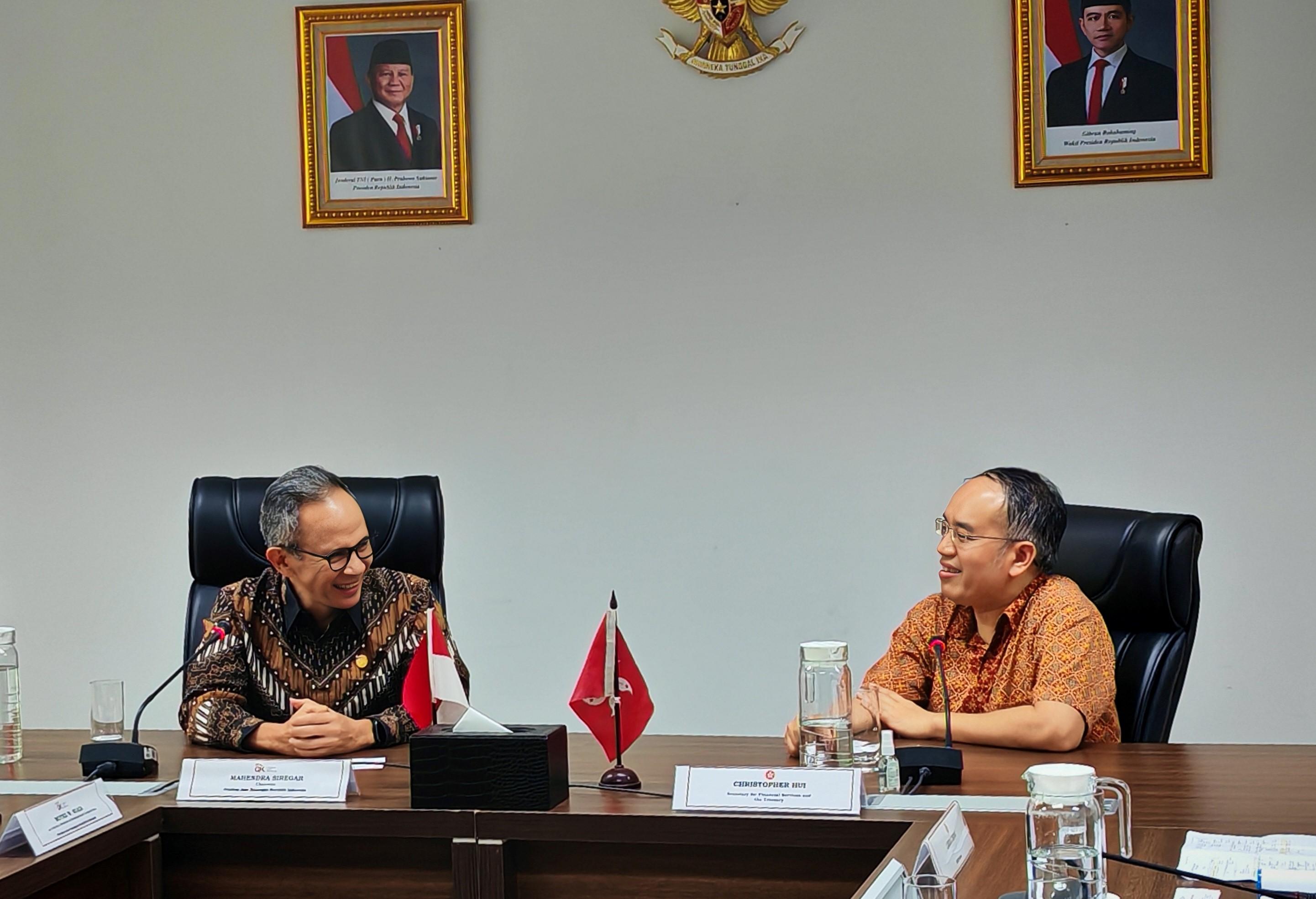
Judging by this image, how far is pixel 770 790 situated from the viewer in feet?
6.54

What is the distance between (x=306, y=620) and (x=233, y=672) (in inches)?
6.4

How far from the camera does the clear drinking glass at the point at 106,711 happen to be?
2434 mm

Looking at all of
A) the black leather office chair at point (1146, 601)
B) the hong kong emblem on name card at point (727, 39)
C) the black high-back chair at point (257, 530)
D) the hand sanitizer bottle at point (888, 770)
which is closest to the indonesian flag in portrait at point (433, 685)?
the black high-back chair at point (257, 530)

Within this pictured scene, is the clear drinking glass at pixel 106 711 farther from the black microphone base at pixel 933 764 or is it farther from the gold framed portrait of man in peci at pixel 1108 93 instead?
the gold framed portrait of man in peci at pixel 1108 93

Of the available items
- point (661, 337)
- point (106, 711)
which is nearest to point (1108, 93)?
point (661, 337)

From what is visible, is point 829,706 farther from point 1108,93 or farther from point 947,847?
point 1108,93

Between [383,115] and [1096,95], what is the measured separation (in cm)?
190

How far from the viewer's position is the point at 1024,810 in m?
1.89

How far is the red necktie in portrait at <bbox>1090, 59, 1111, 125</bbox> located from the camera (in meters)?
3.62

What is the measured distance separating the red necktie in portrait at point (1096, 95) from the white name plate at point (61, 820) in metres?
2.82

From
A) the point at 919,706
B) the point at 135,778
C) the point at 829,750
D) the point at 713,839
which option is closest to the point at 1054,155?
the point at 919,706

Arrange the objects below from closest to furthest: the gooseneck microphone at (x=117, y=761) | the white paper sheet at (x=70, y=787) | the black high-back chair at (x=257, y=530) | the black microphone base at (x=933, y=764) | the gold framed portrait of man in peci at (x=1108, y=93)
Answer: the black microphone base at (x=933, y=764), the white paper sheet at (x=70, y=787), the gooseneck microphone at (x=117, y=761), the black high-back chair at (x=257, y=530), the gold framed portrait of man in peci at (x=1108, y=93)

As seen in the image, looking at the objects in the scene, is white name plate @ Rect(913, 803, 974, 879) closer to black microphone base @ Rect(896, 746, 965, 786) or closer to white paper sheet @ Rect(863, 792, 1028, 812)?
white paper sheet @ Rect(863, 792, 1028, 812)

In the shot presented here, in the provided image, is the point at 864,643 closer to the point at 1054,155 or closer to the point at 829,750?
the point at 1054,155
